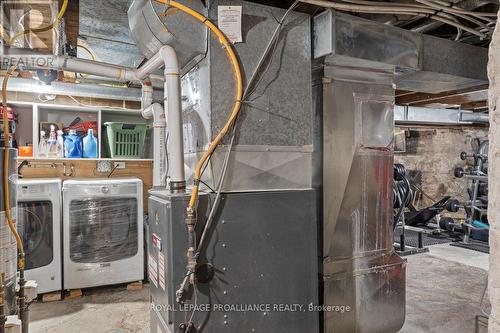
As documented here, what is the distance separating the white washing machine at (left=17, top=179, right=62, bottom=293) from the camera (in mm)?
3314

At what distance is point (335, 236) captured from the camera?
2062 mm

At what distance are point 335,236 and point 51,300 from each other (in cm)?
A: 311

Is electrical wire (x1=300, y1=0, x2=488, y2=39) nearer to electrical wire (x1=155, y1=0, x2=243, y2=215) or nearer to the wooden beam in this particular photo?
electrical wire (x1=155, y1=0, x2=243, y2=215)

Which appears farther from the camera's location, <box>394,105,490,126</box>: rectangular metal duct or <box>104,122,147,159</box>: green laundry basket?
<box>394,105,490,126</box>: rectangular metal duct

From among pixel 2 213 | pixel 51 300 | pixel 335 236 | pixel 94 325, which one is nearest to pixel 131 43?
pixel 2 213

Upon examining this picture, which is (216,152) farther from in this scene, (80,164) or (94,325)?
(80,164)

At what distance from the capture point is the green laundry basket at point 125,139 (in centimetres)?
400

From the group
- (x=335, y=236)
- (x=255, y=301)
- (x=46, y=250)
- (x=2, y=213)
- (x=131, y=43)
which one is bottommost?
(x=46, y=250)

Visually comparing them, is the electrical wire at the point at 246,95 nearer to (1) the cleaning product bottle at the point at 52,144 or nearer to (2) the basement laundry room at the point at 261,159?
(2) the basement laundry room at the point at 261,159

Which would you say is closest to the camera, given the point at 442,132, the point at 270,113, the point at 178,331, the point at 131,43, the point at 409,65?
the point at 178,331

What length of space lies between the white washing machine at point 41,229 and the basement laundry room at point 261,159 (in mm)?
13

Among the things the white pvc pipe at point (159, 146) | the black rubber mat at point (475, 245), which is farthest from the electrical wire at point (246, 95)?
the black rubber mat at point (475, 245)

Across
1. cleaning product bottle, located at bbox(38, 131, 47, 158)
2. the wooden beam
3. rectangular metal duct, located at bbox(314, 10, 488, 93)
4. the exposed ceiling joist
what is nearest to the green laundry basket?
cleaning product bottle, located at bbox(38, 131, 47, 158)

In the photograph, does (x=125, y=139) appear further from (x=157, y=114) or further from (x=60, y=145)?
(x=157, y=114)
